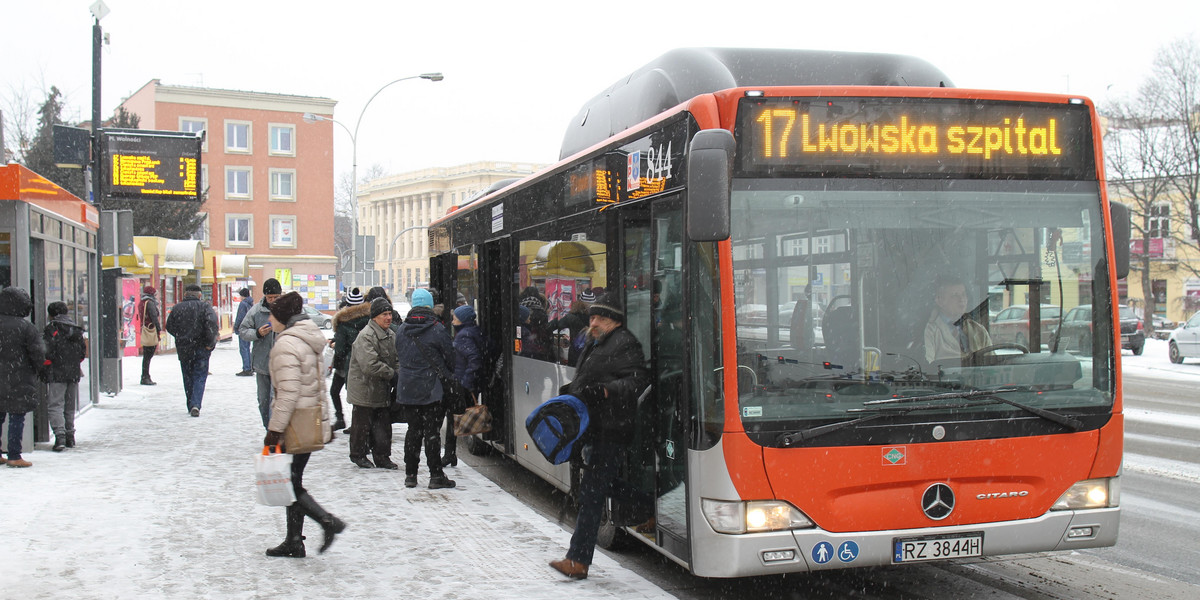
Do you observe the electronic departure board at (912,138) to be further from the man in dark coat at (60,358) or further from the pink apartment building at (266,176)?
the pink apartment building at (266,176)

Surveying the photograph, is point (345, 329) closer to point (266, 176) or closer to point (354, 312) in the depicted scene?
point (354, 312)

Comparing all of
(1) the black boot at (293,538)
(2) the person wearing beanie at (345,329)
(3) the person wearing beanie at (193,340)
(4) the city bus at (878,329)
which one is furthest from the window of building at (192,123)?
(4) the city bus at (878,329)

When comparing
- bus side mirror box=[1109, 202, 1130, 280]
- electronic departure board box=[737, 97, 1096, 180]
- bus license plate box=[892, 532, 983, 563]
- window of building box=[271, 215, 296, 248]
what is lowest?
bus license plate box=[892, 532, 983, 563]

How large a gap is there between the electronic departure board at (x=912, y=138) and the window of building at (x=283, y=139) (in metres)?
63.8

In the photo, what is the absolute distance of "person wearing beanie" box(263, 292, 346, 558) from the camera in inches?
248

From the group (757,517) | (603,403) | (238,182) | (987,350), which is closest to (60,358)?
(603,403)

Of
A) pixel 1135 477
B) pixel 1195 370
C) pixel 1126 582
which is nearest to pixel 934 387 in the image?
pixel 1126 582

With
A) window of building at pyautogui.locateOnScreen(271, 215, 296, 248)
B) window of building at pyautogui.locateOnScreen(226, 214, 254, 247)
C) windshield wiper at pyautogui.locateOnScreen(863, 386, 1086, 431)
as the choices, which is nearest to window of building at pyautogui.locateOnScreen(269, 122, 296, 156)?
window of building at pyautogui.locateOnScreen(271, 215, 296, 248)

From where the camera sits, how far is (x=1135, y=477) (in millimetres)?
9961

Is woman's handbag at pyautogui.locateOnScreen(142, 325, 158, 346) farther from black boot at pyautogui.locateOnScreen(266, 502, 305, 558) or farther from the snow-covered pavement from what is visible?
black boot at pyautogui.locateOnScreen(266, 502, 305, 558)

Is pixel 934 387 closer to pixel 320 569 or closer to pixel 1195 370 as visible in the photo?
pixel 320 569

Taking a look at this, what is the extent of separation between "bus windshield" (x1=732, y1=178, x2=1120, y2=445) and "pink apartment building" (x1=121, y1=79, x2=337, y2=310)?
5942 centimetres

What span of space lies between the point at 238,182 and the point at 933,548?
65.0 meters

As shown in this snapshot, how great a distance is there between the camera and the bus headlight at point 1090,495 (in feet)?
17.5
